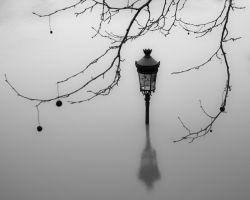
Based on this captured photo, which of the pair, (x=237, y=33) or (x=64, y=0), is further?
(x=64, y=0)

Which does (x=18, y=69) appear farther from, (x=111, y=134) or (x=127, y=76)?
(x=111, y=134)

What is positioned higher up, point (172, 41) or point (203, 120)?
point (172, 41)

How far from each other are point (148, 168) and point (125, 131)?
1014 mm

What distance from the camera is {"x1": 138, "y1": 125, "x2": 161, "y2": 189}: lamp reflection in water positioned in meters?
4.93

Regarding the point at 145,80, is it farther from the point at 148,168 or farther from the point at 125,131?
the point at 148,168

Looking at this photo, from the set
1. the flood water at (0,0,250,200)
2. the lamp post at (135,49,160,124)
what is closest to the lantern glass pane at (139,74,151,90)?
the lamp post at (135,49,160,124)

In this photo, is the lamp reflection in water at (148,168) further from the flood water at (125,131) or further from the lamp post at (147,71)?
the lamp post at (147,71)

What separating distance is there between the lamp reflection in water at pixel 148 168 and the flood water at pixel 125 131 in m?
0.02

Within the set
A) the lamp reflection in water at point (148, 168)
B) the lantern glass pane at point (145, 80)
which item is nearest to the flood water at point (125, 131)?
the lamp reflection in water at point (148, 168)

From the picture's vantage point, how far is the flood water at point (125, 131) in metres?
4.79

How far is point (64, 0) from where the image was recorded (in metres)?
15.5

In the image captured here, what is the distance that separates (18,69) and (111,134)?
3562 mm

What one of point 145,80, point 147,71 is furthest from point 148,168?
point 147,71

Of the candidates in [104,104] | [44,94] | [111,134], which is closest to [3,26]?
[44,94]
